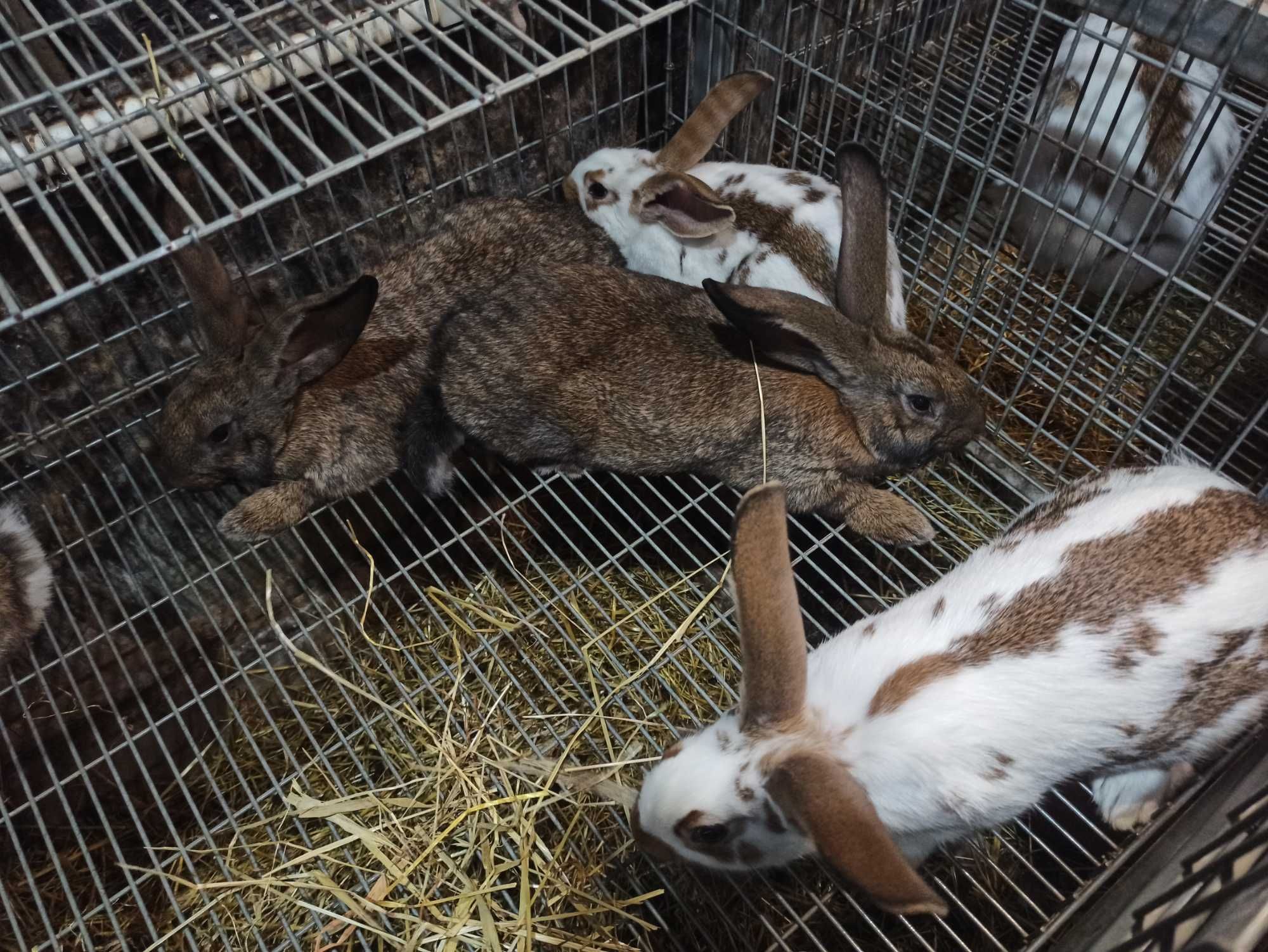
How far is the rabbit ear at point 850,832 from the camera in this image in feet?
4.68

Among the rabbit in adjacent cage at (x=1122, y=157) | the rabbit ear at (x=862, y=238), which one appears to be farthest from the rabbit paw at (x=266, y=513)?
the rabbit in adjacent cage at (x=1122, y=157)

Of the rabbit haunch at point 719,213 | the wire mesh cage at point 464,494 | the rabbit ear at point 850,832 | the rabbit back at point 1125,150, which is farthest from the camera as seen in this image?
the rabbit haunch at point 719,213

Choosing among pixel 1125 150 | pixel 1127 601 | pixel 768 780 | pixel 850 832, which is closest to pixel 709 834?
pixel 768 780

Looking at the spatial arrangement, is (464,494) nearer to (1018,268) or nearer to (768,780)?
(768,780)

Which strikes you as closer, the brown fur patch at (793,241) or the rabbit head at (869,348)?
the rabbit head at (869,348)

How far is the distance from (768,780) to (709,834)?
0.22 metres

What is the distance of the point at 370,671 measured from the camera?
261 cm

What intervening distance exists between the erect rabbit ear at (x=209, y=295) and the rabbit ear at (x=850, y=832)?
1876mm

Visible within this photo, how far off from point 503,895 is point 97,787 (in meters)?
1.45

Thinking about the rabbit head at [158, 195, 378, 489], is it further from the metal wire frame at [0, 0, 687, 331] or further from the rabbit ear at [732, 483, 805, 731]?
the rabbit ear at [732, 483, 805, 731]

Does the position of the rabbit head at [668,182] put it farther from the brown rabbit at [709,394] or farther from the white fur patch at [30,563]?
the white fur patch at [30,563]

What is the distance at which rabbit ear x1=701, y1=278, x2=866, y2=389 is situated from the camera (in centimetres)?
236

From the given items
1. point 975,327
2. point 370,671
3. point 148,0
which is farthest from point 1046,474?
point 148,0

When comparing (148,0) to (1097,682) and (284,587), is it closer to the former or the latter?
(284,587)
